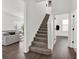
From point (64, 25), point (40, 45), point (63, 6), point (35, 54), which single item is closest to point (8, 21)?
point (40, 45)

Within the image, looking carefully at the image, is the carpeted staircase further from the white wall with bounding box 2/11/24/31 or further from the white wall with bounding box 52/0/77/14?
the white wall with bounding box 2/11/24/31

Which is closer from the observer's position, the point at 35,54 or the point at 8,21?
the point at 35,54

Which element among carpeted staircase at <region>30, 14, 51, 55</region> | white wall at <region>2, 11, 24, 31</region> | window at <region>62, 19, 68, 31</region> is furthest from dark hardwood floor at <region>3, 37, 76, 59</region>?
window at <region>62, 19, 68, 31</region>

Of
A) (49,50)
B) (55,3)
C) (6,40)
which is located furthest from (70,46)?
(6,40)

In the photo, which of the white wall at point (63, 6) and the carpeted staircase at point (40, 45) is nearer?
the carpeted staircase at point (40, 45)

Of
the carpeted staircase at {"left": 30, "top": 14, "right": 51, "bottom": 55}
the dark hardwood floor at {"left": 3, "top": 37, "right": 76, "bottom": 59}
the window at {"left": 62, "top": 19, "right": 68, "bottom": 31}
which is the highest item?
the window at {"left": 62, "top": 19, "right": 68, "bottom": 31}

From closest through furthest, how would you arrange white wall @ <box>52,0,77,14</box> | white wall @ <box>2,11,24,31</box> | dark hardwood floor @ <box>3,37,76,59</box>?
1. dark hardwood floor @ <box>3,37,76,59</box>
2. white wall @ <box>52,0,77,14</box>
3. white wall @ <box>2,11,24,31</box>

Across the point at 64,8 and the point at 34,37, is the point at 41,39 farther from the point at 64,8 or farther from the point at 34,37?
the point at 64,8

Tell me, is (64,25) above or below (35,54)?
above

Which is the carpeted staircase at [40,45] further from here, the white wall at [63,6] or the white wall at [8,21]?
the white wall at [8,21]

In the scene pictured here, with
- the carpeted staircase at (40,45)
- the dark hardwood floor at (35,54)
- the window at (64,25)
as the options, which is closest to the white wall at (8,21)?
the dark hardwood floor at (35,54)

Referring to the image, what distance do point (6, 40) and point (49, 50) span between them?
313 cm

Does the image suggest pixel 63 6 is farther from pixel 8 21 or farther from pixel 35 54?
pixel 8 21

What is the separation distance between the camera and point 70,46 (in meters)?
4.23
